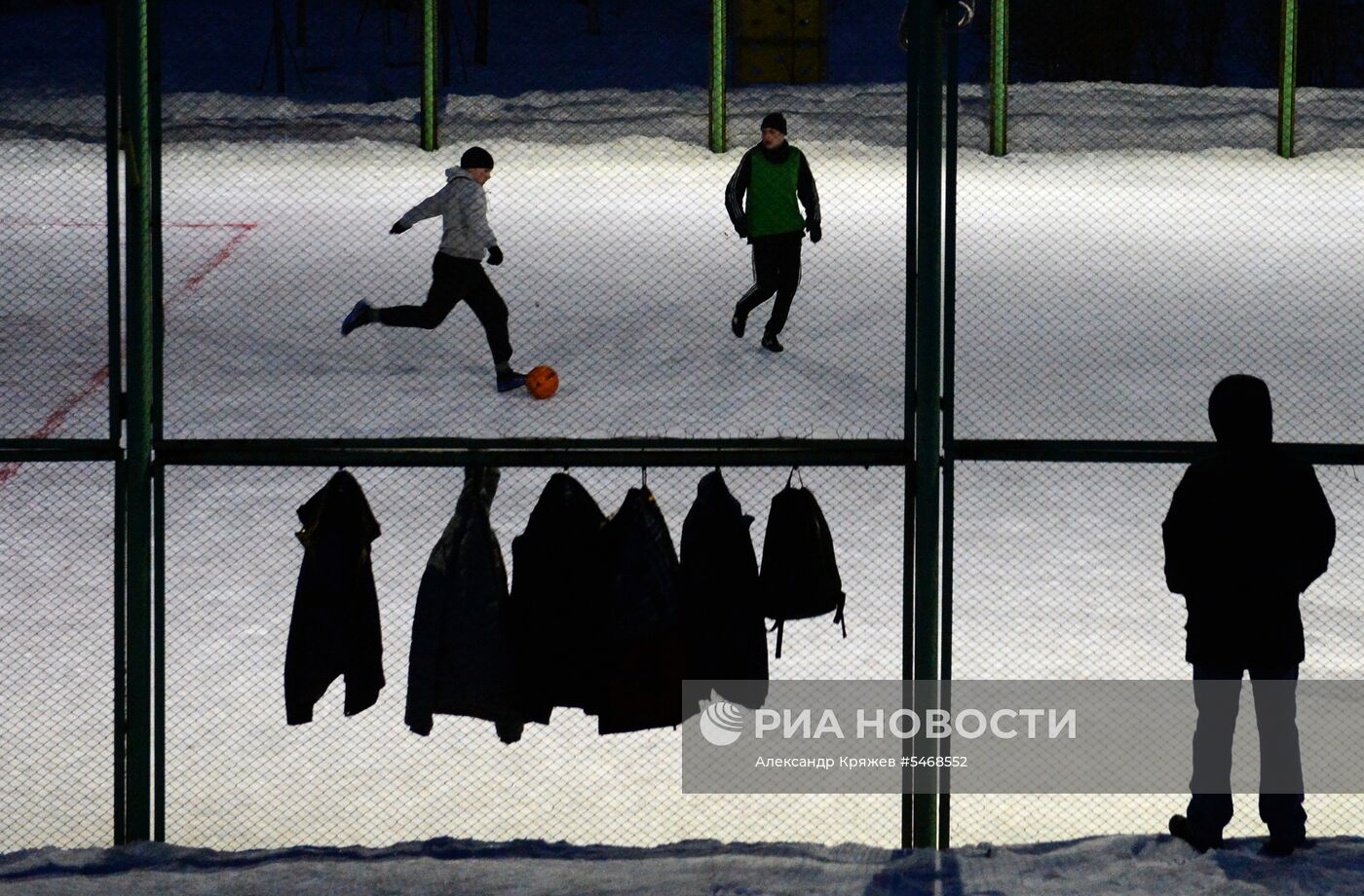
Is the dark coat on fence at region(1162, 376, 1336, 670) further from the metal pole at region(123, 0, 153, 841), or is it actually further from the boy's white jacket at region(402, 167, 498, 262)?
the boy's white jacket at region(402, 167, 498, 262)

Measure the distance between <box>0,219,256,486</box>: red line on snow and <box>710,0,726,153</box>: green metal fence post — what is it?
448 cm

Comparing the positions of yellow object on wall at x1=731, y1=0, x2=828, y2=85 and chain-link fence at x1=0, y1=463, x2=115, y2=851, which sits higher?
yellow object on wall at x1=731, y1=0, x2=828, y2=85

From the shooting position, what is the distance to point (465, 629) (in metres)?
6.08

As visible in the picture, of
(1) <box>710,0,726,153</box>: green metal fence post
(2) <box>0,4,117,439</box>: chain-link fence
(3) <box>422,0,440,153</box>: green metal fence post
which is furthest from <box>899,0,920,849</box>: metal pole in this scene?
(3) <box>422,0,440,153</box>: green metal fence post

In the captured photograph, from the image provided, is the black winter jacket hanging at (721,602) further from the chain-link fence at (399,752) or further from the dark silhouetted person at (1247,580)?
the dark silhouetted person at (1247,580)

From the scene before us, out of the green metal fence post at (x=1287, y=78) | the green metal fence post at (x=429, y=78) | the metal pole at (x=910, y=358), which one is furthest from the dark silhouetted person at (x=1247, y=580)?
the green metal fence post at (x=1287, y=78)

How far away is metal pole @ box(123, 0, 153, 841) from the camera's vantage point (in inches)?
239

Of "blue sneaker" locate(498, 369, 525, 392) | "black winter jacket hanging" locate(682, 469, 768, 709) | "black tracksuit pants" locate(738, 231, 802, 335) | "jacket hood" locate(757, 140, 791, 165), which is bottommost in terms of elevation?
"blue sneaker" locate(498, 369, 525, 392)

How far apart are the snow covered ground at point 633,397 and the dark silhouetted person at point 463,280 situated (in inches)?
17.8

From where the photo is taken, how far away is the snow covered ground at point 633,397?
Result: 21.9 ft

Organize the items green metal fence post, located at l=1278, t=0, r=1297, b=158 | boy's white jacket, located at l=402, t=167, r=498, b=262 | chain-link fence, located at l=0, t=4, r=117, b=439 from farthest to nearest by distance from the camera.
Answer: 1. green metal fence post, located at l=1278, t=0, r=1297, b=158
2. chain-link fence, located at l=0, t=4, r=117, b=439
3. boy's white jacket, located at l=402, t=167, r=498, b=262

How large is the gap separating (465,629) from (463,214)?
17.8 ft

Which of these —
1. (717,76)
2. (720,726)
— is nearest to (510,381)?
(720,726)

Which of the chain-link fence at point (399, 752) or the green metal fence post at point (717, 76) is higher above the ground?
the green metal fence post at point (717, 76)
